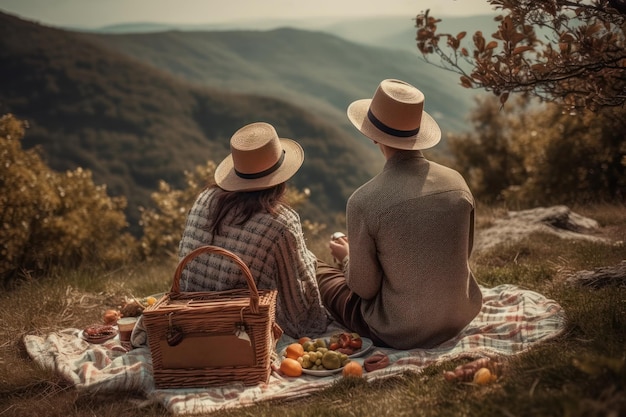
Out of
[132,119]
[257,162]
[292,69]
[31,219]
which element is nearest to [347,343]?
[257,162]

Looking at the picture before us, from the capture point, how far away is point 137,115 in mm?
70062

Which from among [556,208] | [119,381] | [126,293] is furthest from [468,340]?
[556,208]

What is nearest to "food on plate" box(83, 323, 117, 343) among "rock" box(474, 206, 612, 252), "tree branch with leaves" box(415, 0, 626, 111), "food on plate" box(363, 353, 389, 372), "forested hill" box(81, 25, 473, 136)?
"food on plate" box(363, 353, 389, 372)

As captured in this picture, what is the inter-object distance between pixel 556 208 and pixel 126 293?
550 centimetres

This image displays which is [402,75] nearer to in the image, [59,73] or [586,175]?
[59,73]

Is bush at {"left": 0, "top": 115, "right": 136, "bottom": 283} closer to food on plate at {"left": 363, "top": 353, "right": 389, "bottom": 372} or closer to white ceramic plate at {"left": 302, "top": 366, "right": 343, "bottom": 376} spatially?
white ceramic plate at {"left": 302, "top": 366, "right": 343, "bottom": 376}

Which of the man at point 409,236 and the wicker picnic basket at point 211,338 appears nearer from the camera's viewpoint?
the wicker picnic basket at point 211,338

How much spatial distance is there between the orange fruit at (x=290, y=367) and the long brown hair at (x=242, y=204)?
1016 millimetres

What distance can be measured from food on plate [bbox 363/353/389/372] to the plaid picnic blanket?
0.21ft

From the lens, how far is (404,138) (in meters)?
4.04

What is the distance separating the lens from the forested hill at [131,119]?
200ft

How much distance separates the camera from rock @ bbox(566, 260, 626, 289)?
4.70m

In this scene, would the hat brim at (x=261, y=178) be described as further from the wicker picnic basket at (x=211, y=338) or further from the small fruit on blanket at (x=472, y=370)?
the small fruit on blanket at (x=472, y=370)

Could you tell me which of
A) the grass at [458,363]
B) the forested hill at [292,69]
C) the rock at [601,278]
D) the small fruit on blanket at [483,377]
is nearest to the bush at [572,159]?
the grass at [458,363]
